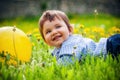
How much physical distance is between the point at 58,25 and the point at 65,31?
0.10m

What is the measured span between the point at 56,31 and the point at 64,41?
15 centimetres

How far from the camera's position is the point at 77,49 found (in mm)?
4070

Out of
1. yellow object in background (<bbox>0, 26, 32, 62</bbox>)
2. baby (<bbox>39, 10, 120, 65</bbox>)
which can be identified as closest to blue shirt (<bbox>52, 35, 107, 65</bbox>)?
baby (<bbox>39, 10, 120, 65</bbox>)

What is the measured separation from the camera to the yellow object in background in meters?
4.00

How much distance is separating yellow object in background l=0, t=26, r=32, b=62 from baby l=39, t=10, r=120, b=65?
0.96 ft

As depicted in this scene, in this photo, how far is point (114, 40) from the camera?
150 inches

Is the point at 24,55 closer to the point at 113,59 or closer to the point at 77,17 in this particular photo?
the point at 113,59

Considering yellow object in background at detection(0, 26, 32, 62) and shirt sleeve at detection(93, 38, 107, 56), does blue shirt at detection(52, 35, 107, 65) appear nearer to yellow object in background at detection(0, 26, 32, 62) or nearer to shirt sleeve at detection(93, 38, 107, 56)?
shirt sleeve at detection(93, 38, 107, 56)

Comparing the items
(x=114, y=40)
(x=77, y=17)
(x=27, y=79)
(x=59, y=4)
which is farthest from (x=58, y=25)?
(x=59, y=4)

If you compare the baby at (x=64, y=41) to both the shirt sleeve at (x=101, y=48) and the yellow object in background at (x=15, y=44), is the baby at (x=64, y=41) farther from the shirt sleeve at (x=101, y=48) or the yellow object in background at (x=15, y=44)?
the yellow object in background at (x=15, y=44)

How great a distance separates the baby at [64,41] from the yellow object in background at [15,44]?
294 millimetres

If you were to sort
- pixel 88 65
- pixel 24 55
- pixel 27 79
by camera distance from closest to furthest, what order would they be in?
pixel 27 79
pixel 88 65
pixel 24 55

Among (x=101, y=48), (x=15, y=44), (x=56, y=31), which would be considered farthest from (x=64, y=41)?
(x=15, y=44)

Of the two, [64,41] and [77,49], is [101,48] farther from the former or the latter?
[64,41]
